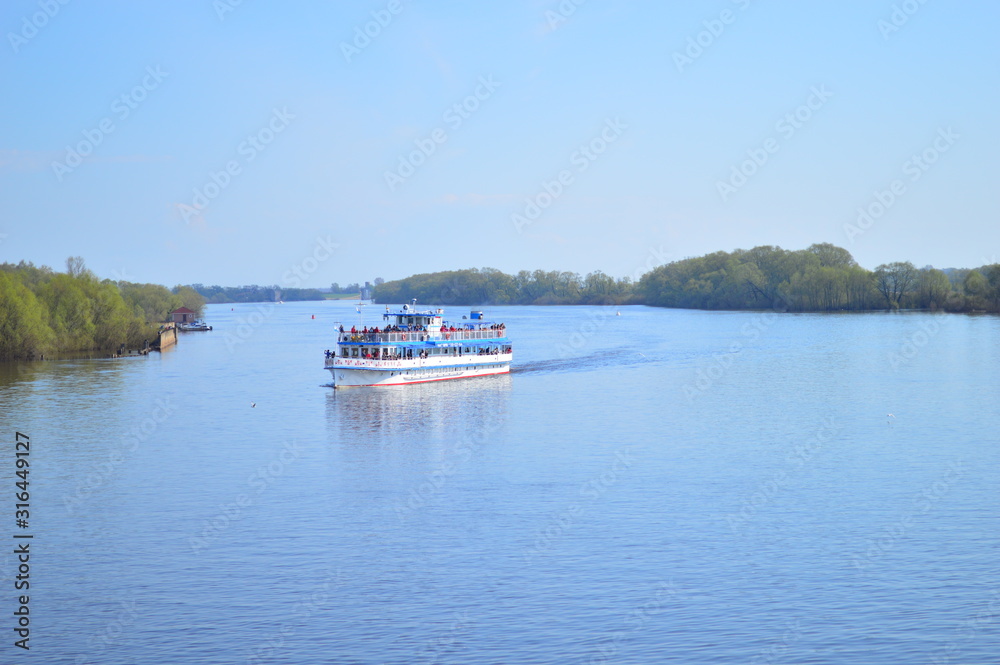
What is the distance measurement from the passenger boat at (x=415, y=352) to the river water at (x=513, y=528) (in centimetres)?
482

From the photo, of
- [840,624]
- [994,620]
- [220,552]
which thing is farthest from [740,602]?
[220,552]

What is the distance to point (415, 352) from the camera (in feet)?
212

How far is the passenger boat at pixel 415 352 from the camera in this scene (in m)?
61.3

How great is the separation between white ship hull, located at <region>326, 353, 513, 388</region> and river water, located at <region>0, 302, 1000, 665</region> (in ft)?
14.0

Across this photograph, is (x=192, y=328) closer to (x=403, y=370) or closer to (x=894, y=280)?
(x=403, y=370)

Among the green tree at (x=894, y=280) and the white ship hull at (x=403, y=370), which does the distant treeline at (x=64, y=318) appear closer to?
the white ship hull at (x=403, y=370)

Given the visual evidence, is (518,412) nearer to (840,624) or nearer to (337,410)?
(337,410)

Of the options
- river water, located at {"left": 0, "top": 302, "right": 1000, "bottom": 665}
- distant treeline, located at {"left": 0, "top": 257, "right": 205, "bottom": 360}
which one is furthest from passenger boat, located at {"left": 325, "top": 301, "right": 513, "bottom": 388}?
distant treeline, located at {"left": 0, "top": 257, "right": 205, "bottom": 360}

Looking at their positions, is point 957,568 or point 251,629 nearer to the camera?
point 251,629

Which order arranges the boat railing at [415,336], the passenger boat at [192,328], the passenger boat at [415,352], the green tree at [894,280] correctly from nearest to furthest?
the passenger boat at [415,352] → the boat railing at [415,336] → the passenger boat at [192,328] → the green tree at [894,280]

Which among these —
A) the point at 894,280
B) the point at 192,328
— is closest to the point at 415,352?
the point at 192,328

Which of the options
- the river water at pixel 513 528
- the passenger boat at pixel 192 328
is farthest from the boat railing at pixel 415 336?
the passenger boat at pixel 192 328

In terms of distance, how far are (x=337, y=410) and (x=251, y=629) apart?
3298 cm

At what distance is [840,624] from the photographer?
1948cm
